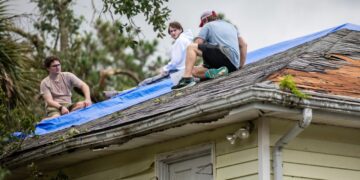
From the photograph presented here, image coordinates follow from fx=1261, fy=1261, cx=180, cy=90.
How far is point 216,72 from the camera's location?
657 inches

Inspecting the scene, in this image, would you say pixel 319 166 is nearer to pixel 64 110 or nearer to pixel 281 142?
pixel 281 142

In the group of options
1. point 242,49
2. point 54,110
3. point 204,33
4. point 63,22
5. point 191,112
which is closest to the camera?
point 191,112

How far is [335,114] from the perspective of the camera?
534 inches

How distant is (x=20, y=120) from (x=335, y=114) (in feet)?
13.2

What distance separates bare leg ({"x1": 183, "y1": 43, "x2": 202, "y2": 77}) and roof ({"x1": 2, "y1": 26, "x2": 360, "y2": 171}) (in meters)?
0.35

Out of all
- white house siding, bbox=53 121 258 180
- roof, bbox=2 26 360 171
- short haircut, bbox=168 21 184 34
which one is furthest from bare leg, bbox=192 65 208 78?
short haircut, bbox=168 21 184 34

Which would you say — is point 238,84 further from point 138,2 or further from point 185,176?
point 138,2

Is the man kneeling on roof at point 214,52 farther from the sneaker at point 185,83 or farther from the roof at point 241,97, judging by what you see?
the roof at point 241,97

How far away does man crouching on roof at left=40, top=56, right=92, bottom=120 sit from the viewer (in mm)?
19750

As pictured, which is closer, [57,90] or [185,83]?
[185,83]

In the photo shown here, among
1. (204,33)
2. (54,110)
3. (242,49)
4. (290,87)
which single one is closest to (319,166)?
(290,87)

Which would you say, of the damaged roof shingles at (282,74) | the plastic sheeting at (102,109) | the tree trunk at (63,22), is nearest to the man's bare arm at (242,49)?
the damaged roof shingles at (282,74)

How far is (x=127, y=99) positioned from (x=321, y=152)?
5563 millimetres

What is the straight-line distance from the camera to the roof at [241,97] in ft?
43.7
